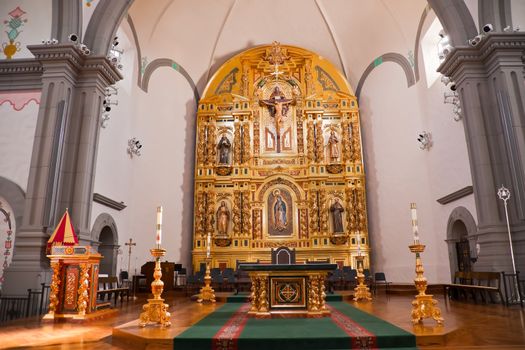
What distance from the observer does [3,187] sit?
896 cm

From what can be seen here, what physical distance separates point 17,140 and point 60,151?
1.09 meters

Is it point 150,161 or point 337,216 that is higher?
point 150,161

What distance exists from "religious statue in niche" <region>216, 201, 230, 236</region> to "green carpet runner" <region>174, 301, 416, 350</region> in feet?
30.5

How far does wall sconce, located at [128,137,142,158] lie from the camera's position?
1309cm

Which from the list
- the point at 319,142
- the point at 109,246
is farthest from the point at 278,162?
the point at 109,246

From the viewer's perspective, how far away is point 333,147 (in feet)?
52.4

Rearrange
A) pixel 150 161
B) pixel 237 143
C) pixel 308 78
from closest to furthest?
pixel 150 161 → pixel 237 143 → pixel 308 78

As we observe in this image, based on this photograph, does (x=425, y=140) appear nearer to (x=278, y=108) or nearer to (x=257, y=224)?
(x=278, y=108)

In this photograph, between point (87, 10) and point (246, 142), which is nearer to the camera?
point (87, 10)

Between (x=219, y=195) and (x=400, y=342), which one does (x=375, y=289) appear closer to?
(x=219, y=195)

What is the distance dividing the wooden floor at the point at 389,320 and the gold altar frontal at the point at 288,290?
1034mm

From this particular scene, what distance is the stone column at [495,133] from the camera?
8.47m

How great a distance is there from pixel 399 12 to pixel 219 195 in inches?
357

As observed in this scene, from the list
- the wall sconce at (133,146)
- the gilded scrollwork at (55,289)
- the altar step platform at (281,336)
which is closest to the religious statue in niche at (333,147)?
the wall sconce at (133,146)
